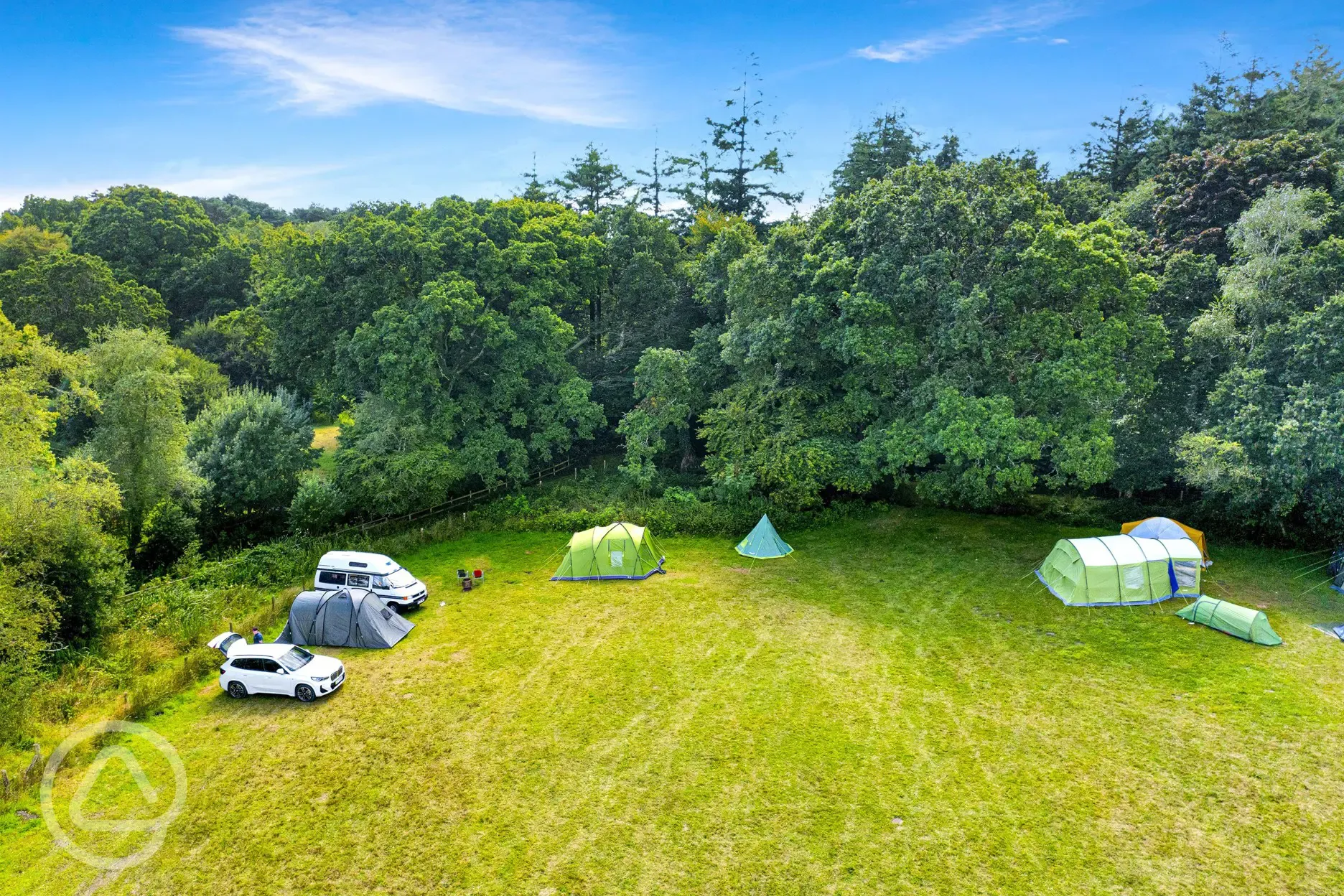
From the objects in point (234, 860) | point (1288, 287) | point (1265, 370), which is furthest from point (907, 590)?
point (234, 860)

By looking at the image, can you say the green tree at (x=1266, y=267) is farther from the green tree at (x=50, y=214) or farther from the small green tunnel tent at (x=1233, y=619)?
the green tree at (x=50, y=214)

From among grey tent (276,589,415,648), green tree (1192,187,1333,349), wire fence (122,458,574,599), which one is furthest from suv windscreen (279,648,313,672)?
green tree (1192,187,1333,349)

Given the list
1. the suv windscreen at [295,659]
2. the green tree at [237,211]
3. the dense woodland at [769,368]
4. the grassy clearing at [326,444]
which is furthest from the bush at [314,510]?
the green tree at [237,211]

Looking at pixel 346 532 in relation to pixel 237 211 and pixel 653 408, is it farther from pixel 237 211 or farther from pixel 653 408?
pixel 237 211

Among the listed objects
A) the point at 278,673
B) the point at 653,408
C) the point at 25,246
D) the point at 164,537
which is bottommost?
the point at 278,673

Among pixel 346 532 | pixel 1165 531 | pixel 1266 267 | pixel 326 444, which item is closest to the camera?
pixel 1165 531

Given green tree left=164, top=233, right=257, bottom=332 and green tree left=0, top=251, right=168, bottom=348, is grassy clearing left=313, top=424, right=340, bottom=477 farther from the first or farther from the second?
green tree left=164, top=233, right=257, bottom=332

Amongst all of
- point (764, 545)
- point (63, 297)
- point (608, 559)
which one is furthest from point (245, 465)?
point (63, 297)
